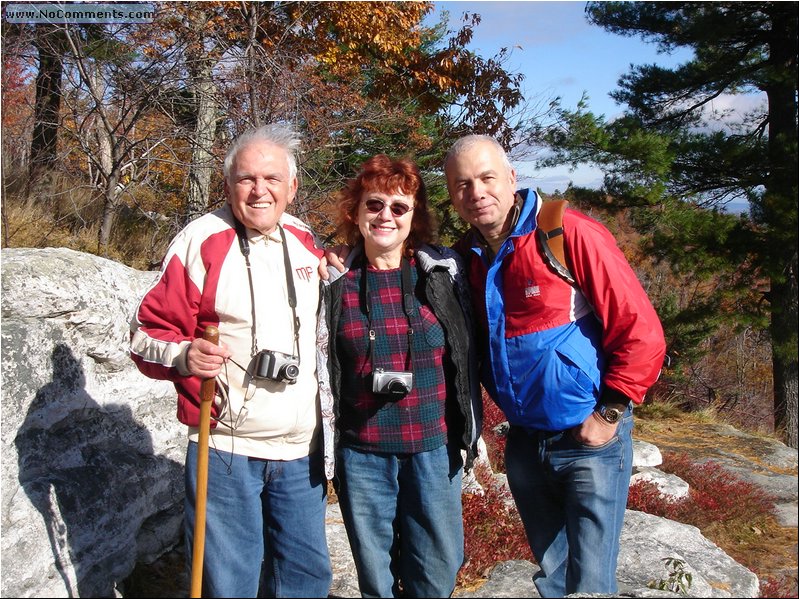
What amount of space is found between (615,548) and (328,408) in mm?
1330

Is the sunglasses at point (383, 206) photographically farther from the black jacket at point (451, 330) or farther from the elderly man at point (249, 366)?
the elderly man at point (249, 366)

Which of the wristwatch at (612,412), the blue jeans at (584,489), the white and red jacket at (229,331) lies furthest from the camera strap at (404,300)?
the wristwatch at (612,412)

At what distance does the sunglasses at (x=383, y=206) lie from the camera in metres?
2.95

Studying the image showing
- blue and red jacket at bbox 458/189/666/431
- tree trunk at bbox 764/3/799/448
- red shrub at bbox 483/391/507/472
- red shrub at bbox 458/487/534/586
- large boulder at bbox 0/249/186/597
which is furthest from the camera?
tree trunk at bbox 764/3/799/448

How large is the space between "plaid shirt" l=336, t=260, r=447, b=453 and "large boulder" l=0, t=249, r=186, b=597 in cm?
176

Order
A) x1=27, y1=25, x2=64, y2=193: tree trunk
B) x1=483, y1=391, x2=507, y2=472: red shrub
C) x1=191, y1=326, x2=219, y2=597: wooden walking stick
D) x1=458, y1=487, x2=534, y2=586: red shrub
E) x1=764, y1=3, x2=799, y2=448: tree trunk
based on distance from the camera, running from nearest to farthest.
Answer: x1=191, y1=326, x2=219, y2=597: wooden walking stick → x1=458, y1=487, x2=534, y2=586: red shrub → x1=483, y1=391, x2=507, y2=472: red shrub → x1=764, y1=3, x2=799, y2=448: tree trunk → x1=27, y1=25, x2=64, y2=193: tree trunk

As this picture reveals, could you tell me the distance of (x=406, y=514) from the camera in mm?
2979

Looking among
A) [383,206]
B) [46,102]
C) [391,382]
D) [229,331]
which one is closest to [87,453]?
Answer: [229,331]

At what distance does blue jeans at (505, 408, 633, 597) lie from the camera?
A: 2.81 meters

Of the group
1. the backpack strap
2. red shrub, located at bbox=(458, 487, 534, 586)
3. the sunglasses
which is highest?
the sunglasses

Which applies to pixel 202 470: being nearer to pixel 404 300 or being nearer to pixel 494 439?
pixel 404 300

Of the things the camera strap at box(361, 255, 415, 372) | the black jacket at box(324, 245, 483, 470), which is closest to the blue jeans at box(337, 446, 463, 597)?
the black jacket at box(324, 245, 483, 470)

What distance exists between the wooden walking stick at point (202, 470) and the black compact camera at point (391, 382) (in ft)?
2.08

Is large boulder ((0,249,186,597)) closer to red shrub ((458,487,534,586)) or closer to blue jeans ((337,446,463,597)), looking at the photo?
blue jeans ((337,446,463,597))
